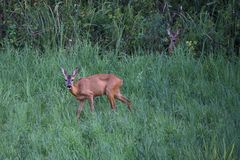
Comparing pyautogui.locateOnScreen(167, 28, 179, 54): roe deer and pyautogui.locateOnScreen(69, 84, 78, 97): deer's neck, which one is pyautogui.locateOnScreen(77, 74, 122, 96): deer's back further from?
pyautogui.locateOnScreen(167, 28, 179, 54): roe deer

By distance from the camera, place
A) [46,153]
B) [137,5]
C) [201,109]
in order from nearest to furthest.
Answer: [46,153] → [201,109] → [137,5]

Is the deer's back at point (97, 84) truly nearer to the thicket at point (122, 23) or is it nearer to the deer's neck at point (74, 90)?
the deer's neck at point (74, 90)

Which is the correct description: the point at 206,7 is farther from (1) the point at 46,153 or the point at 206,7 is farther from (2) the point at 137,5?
(1) the point at 46,153

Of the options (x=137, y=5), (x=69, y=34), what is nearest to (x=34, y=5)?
(x=69, y=34)

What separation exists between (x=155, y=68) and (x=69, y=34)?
7.09 ft

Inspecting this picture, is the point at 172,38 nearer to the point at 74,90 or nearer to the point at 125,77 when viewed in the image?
the point at 125,77

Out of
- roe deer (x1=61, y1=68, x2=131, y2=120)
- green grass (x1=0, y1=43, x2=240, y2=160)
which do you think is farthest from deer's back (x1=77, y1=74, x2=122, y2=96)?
green grass (x1=0, y1=43, x2=240, y2=160)

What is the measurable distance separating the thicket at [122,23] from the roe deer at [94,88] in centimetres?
260

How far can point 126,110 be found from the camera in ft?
27.4

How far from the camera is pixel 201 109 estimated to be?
8.02 m

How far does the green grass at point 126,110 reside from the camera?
22.5ft

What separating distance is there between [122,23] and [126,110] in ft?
11.4

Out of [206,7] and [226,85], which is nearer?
[226,85]

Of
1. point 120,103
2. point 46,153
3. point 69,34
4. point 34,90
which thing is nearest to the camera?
point 46,153
